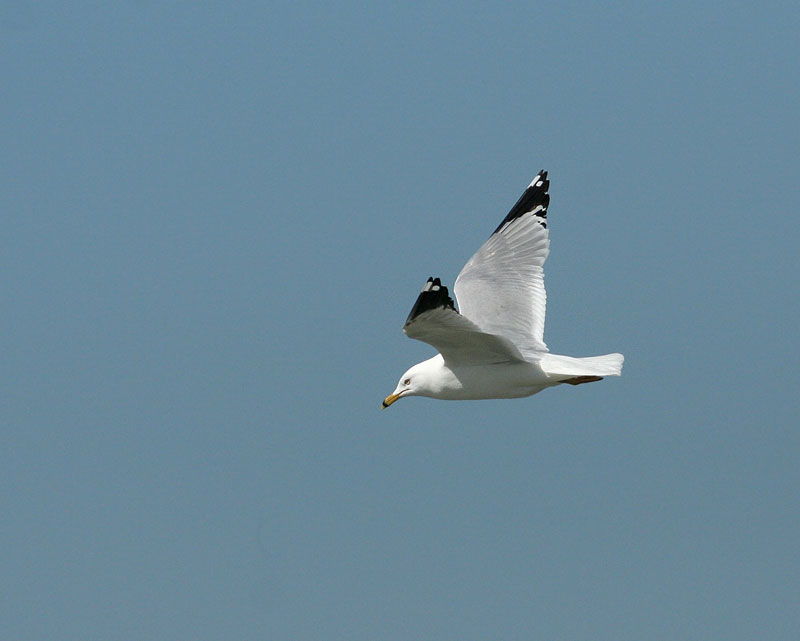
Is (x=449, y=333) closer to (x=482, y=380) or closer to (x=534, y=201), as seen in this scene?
(x=482, y=380)

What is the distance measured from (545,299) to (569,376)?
1.48m

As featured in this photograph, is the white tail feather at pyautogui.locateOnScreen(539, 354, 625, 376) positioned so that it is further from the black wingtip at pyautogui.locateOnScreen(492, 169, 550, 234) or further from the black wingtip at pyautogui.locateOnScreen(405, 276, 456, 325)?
the black wingtip at pyautogui.locateOnScreen(492, 169, 550, 234)

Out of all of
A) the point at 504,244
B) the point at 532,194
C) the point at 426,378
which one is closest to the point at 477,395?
the point at 426,378

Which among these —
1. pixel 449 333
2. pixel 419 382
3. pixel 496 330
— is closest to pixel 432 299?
pixel 449 333

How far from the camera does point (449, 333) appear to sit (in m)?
8.11

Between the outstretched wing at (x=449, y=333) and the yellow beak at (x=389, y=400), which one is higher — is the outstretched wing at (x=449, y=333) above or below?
above

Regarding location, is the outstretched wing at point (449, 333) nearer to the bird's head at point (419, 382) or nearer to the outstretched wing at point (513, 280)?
the bird's head at point (419, 382)

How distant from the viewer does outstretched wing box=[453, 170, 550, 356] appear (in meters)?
9.59

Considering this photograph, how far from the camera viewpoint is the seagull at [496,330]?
802 centimetres

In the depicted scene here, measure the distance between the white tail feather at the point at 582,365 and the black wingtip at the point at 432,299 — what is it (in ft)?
4.42

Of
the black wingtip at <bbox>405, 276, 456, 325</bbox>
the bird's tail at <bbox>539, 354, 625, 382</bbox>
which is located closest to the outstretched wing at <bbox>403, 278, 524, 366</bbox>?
the black wingtip at <bbox>405, 276, 456, 325</bbox>

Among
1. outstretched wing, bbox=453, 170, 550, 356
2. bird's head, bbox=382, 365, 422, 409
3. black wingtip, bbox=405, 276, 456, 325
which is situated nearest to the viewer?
black wingtip, bbox=405, 276, 456, 325

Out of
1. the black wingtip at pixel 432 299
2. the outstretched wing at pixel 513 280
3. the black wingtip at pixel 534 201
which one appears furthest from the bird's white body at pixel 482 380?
the black wingtip at pixel 534 201

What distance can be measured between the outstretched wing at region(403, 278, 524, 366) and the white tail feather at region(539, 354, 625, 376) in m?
0.26
